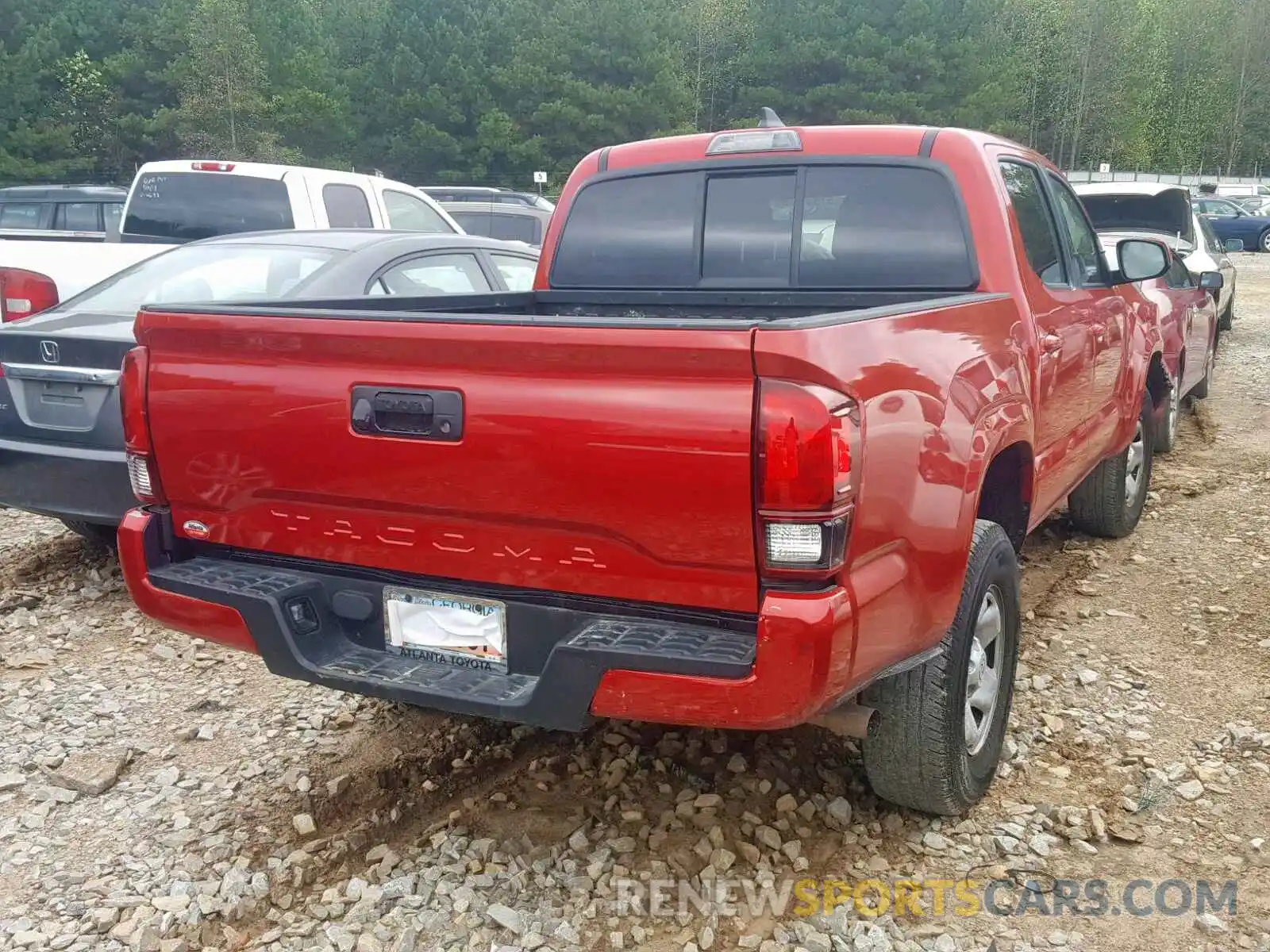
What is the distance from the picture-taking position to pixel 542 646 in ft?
8.61

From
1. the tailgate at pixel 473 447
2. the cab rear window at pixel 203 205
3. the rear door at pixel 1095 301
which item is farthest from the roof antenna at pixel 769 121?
the cab rear window at pixel 203 205

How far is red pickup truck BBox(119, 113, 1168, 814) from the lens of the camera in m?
2.32

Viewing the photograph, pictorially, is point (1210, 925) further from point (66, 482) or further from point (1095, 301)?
point (66, 482)

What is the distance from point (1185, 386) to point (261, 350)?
728 cm

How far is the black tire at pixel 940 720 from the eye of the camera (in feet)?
9.43

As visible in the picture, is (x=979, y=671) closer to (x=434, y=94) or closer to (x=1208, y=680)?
(x=1208, y=680)

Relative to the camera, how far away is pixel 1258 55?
69188mm

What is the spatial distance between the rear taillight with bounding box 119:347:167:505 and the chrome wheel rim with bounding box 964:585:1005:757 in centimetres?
231

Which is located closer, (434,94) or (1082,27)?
(434,94)

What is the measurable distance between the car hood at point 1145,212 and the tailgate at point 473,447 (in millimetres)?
8686

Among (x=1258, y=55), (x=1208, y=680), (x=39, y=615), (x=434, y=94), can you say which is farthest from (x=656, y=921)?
(x=1258, y=55)

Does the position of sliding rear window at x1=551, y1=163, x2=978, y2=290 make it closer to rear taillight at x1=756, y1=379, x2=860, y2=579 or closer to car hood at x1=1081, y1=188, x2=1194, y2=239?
rear taillight at x1=756, y1=379, x2=860, y2=579

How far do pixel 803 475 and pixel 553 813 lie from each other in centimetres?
155

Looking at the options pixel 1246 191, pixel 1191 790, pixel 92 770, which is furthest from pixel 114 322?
pixel 1246 191
